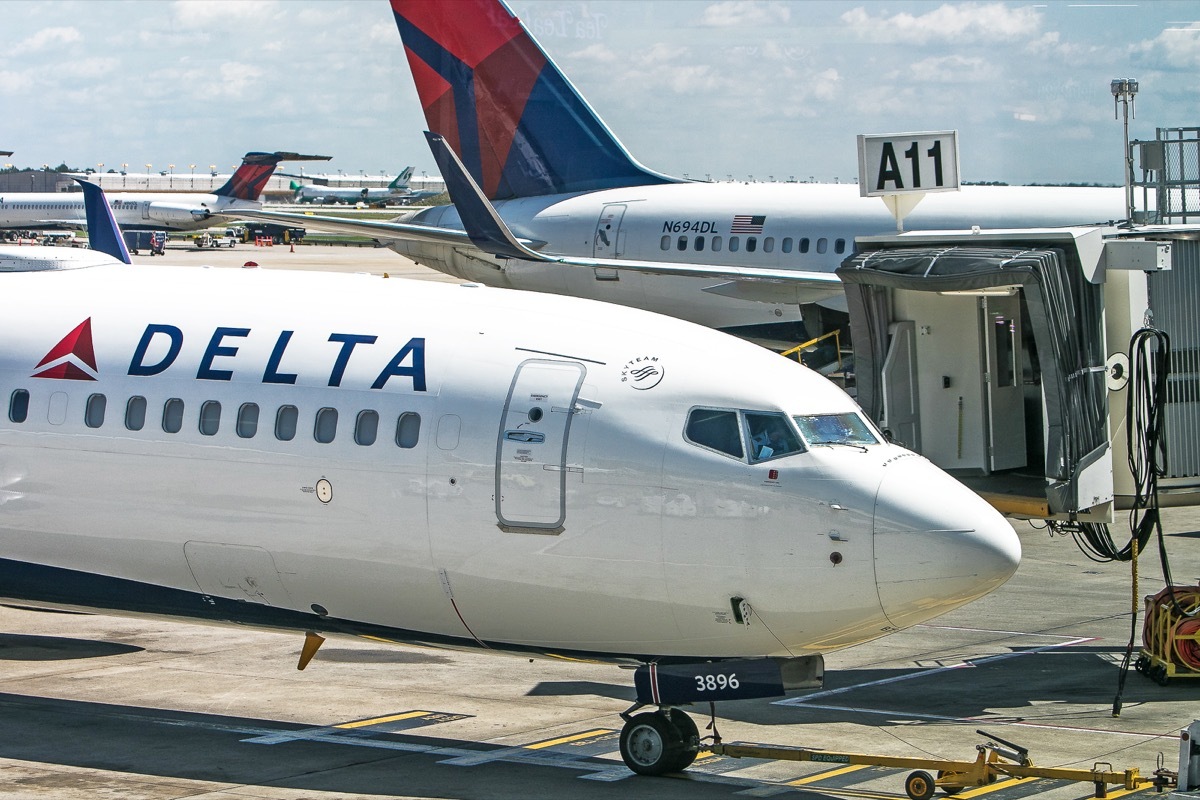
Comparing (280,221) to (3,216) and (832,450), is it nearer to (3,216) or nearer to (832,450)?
(832,450)

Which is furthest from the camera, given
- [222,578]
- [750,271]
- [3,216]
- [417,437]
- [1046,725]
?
[3,216]

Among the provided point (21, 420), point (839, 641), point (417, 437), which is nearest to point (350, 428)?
point (417, 437)

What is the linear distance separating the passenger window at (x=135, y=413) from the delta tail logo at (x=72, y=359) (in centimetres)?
58

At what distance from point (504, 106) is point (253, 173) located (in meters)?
79.7

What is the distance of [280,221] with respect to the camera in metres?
32.9

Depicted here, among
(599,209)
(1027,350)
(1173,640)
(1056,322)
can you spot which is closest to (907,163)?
(1027,350)

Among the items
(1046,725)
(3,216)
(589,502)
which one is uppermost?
(3,216)

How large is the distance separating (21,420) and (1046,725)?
1070 cm

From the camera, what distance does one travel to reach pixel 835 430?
1329 cm

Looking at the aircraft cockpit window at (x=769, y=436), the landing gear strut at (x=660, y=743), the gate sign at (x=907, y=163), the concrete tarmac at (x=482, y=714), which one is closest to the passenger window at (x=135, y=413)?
the concrete tarmac at (x=482, y=714)

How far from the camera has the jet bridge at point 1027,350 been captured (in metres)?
16.7

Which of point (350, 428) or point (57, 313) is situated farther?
point (57, 313)

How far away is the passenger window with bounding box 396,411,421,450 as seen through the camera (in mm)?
13938

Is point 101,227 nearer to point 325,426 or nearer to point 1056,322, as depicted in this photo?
point 325,426
